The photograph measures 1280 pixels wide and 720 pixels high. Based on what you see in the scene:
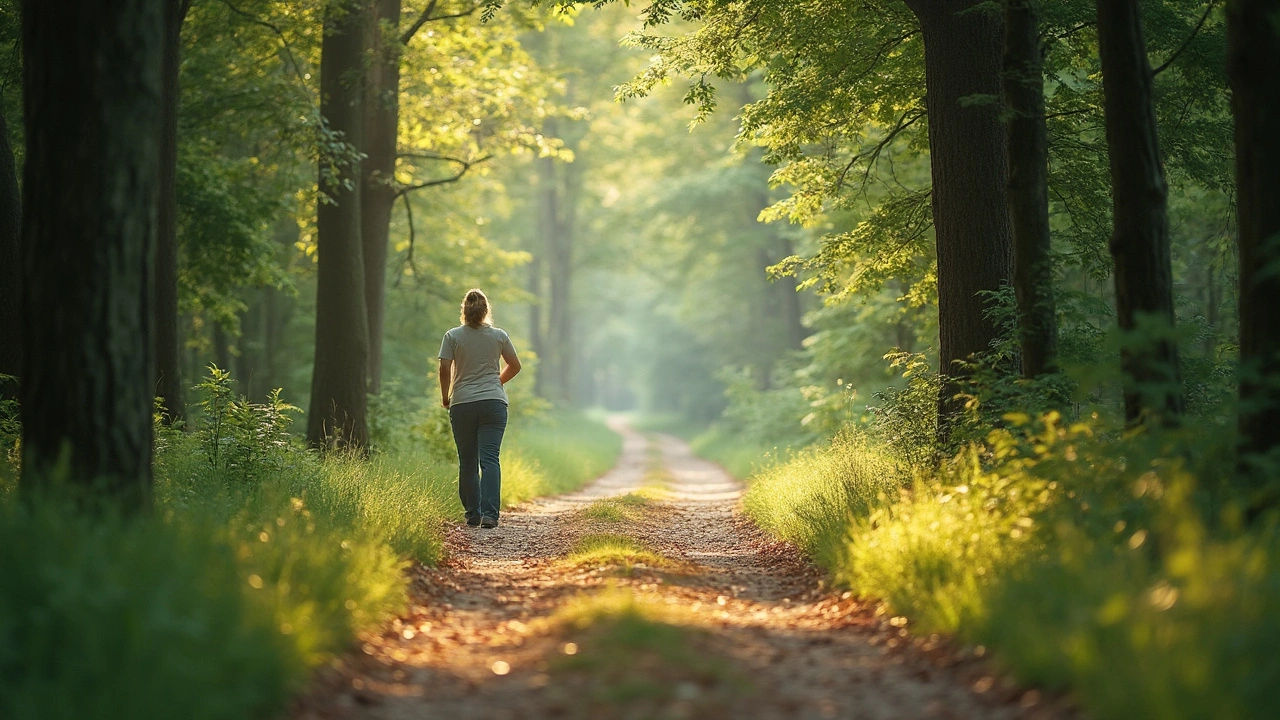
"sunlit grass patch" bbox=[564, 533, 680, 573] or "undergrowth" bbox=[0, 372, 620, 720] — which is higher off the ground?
"undergrowth" bbox=[0, 372, 620, 720]

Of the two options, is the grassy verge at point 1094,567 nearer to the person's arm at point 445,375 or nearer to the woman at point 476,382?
the woman at point 476,382

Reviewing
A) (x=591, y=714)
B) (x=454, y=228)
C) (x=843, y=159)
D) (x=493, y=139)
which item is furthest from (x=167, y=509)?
(x=454, y=228)

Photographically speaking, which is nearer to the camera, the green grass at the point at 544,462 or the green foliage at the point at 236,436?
the green foliage at the point at 236,436

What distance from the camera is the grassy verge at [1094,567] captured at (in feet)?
11.9

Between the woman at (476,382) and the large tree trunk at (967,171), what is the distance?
4.19 meters

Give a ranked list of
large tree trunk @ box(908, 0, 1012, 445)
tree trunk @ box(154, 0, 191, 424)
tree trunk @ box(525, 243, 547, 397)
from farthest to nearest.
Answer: tree trunk @ box(525, 243, 547, 397) < tree trunk @ box(154, 0, 191, 424) < large tree trunk @ box(908, 0, 1012, 445)

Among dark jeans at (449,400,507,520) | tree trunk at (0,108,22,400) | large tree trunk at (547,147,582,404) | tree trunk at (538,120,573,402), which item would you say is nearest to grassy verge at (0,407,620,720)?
dark jeans at (449,400,507,520)

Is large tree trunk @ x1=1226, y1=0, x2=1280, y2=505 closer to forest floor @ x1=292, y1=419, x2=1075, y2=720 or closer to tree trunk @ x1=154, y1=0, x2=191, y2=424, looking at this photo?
forest floor @ x1=292, y1=419, x2=1075, y2=720

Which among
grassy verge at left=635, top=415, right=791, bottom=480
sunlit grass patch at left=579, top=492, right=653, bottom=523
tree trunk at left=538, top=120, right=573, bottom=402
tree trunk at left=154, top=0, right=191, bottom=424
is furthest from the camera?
tree trunk at left=538, top=120, right=573, bottom=402

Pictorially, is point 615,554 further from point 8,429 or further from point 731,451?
point 731,451

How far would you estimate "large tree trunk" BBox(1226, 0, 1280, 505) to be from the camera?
5586mm

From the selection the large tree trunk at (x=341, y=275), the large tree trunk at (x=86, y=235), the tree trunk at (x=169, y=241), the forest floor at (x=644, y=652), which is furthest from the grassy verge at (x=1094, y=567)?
the tree trunk at (x=169, y=241)

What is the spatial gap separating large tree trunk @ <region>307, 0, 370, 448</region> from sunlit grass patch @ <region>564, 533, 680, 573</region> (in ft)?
16.3

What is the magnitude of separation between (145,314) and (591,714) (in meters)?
3.37
